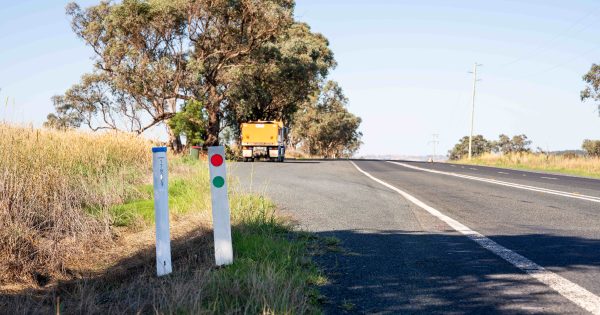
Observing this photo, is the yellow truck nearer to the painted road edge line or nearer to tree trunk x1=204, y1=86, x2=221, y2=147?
tree trunk x1=204, y1=86, x2=221, y2=147

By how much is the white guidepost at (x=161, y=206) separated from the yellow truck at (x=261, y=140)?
31.1 metres

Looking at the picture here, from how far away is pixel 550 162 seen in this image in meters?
37.2

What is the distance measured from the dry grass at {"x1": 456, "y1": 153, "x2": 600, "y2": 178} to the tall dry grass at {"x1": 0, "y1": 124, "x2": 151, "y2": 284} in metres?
23.2

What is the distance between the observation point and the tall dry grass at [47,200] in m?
6.75

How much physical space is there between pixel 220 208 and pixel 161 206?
1.62 feet

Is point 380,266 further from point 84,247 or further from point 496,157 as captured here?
point 496,157

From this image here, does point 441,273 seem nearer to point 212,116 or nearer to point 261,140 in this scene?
point 261,140

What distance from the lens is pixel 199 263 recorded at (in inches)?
206

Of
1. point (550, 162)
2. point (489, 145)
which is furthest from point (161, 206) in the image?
point (489, 145)

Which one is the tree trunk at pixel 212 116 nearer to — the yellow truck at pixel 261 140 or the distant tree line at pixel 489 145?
the yellow truck at pixel 261 140

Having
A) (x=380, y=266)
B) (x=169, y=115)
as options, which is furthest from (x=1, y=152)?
(x=169, y=115)

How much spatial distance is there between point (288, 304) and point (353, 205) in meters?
6.48

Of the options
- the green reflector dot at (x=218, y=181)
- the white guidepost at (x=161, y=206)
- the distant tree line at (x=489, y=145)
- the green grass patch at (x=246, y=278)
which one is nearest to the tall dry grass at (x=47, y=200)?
the green grass patch at (x=246, y=278)

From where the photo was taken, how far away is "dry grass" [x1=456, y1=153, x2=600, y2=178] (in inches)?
1195
